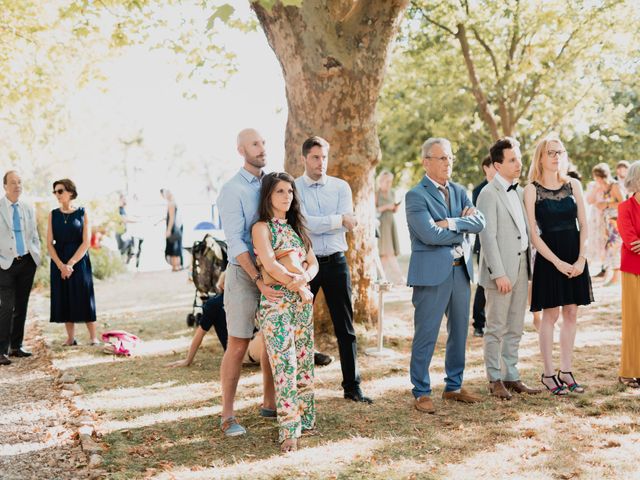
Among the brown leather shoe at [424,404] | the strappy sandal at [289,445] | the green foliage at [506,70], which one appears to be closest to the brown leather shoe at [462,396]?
the brown leather shoe at [424,404]

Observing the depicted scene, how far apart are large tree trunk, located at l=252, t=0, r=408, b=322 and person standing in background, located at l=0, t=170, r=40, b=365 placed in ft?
11.1

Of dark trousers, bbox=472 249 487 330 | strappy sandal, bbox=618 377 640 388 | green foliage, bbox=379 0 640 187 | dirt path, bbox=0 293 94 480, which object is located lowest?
dirt path, bbox=0 293 94 480

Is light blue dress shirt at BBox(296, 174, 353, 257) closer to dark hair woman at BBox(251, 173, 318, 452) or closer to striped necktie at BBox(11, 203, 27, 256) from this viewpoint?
dark hair woman at BBox(251, 173, 318, 452)

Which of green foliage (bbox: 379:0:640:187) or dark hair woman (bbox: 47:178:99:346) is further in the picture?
green foliage (bbox: 379:0:640:187)

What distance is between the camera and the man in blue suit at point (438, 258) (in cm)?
580

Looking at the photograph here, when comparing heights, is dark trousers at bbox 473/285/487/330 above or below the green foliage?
below

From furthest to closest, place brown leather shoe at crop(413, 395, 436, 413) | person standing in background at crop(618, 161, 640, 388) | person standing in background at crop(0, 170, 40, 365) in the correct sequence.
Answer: person standing in background at crop(0, 170, 40, 365) → person standing in background at crop(618, 161, 640, 388) → brown leather shoe at crop(413, 395, 436, 413)

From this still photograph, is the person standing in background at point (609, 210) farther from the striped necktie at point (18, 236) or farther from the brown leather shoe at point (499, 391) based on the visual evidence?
the striped necktie at point (18, 236)

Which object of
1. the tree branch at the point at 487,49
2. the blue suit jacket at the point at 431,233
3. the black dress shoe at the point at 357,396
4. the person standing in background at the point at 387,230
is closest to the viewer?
the blue suit jacket at the point at 431,233

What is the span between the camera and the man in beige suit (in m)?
6.18

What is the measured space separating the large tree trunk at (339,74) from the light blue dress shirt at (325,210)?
2176mm

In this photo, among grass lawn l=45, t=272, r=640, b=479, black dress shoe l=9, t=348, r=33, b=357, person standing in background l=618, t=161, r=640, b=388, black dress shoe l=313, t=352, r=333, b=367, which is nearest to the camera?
grass lawn l=45, t=272, r=640, b=479

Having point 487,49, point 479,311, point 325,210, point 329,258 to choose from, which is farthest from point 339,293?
point 487,49

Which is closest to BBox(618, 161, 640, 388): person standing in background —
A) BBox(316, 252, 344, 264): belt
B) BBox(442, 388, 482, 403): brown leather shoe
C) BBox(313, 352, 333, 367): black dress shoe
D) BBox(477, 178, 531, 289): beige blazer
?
BBox(477, 178, 531, 289): beige blazer
